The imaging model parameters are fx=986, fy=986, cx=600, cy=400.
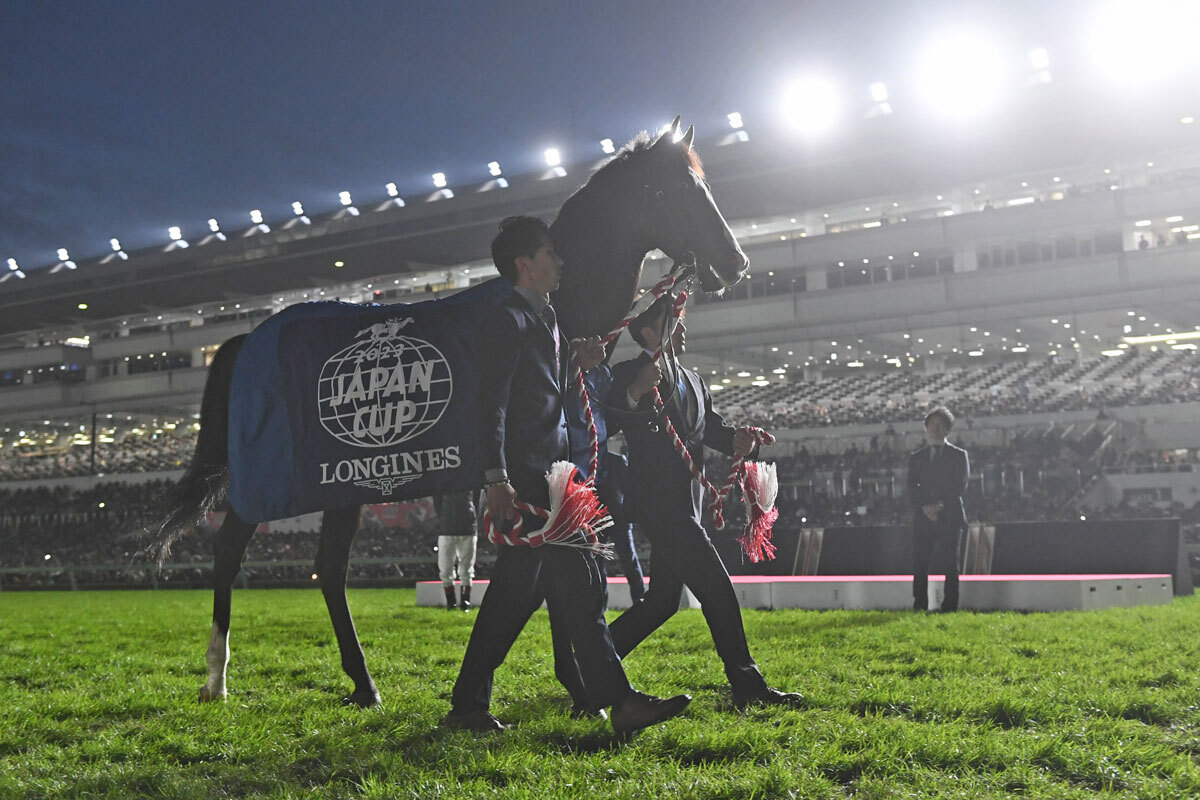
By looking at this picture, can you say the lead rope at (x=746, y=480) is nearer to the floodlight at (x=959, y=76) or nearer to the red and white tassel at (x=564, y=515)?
the red and white tassel at (x=564, y=515)

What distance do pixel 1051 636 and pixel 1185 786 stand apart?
147 inches

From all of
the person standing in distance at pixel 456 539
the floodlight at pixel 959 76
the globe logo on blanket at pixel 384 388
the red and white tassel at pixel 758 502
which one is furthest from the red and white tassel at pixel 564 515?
the floodlight at pixel 959 76

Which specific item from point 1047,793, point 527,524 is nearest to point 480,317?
point 527,524

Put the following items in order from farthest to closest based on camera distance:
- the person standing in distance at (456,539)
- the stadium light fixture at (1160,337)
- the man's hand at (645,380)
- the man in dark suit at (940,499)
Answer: the stadium light fixture at (1160,337), the person standing in distance at (456,539), the man in dark suit at (940,499), the man's hand at (645,380)

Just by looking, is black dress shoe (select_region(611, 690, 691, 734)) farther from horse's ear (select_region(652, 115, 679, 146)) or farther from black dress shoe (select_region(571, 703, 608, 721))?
horse's ear (select_region(652, 115, 679, 146))

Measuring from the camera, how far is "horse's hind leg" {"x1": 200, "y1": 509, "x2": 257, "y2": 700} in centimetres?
→ 475

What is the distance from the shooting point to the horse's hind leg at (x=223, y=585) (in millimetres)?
4750

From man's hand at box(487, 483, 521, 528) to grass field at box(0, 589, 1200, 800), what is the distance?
789 millimetres

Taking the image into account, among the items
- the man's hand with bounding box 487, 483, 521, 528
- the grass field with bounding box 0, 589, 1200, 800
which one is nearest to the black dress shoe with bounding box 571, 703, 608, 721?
the grass field with bounding box 0, 589, 1200, 800

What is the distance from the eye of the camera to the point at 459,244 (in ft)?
127

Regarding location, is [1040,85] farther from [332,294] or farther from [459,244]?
[332,294]

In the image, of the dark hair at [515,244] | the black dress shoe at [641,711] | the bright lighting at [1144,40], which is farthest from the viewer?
the bright lighting at [1144,40]

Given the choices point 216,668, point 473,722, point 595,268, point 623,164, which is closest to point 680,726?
point 473,722

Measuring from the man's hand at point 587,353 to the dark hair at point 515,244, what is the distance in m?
0.35
